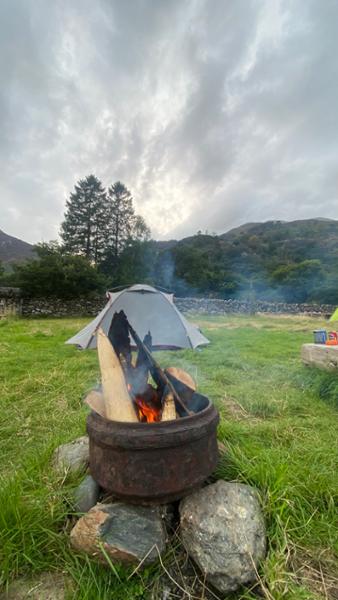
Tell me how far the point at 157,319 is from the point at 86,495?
4803 millimetres

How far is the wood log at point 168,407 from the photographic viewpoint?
148cm

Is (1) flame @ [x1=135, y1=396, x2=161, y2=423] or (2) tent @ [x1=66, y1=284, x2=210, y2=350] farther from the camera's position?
(2) tent @ [x1=66, y1=284, x2=210, y2=350]

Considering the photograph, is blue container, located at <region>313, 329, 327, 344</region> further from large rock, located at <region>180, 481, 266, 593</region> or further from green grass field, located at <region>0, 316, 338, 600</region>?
large rock, located at <region>180, 481, 266, 593</region>

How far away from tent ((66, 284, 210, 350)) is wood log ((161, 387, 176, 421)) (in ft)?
13.8

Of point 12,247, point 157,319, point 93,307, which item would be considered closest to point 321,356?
point 157,319

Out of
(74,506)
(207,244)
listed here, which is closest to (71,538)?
(74,506)

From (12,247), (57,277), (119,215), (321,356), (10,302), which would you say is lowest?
(321,356)

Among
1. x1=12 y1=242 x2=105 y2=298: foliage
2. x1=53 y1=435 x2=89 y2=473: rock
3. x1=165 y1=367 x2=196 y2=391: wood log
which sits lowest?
x1=53 y1=435 x2=89 y2=473: rock

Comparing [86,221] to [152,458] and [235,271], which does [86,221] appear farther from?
[152,458]

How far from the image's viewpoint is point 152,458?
123 centimetres

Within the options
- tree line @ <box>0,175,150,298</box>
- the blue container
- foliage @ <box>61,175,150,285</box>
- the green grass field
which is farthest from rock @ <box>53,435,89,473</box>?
foliage @ <box>61,175,150,285</box>

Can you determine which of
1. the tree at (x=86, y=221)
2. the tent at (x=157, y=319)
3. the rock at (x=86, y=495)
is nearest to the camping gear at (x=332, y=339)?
the tent at (x=157, y=319)

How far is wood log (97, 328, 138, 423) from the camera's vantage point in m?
1.51

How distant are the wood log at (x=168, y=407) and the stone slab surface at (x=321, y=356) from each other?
265cm
